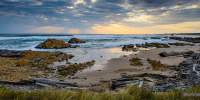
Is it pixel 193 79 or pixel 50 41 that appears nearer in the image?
pixel 193 79

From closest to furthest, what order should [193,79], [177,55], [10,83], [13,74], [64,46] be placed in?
[10,83]
[193,79]
[13,74]
[177,55]
[64,46]

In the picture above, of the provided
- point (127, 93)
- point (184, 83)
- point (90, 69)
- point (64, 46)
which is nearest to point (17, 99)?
point (127, 93)

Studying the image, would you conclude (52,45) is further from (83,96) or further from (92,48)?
(83,96)

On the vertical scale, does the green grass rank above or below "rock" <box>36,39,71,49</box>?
above

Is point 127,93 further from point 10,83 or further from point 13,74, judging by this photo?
point 13,74

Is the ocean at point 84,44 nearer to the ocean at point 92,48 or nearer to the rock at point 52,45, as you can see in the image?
the ocean at point 92,48

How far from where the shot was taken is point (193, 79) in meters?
14.9

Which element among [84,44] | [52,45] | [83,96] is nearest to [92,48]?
[52,45]

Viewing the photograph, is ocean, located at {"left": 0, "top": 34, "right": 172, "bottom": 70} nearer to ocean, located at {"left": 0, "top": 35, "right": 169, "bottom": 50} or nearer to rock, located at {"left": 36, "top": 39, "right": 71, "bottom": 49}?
ocean, located at {"left": 0, "top": 35, "right": 169, "bottom": 50}

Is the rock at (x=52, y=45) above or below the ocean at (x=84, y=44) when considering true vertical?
above

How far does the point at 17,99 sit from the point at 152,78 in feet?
29.7

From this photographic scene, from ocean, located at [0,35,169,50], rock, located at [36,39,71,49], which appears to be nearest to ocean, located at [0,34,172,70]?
ocean, located at [0,35,169,50]

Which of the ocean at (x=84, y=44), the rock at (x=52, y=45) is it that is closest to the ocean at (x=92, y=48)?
the ocean at (x=84, y=44)

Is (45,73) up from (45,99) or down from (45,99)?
down
